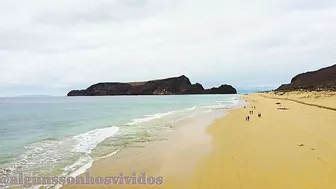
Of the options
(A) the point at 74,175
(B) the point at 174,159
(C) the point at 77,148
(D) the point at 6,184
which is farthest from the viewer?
(C) the point at 77,148

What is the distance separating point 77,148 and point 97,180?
17.3 feet

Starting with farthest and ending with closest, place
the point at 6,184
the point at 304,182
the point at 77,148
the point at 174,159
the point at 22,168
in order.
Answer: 1. the point at 77,148
2. the point at 174,159
3. the point at 22,168
4. the point at 6,184
5. the point at 304,182

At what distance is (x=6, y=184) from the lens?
7.62 m

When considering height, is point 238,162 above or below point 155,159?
above

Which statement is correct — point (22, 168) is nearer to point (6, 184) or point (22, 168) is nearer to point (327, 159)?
point (6, 184)

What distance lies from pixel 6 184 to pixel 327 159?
9.60 metres

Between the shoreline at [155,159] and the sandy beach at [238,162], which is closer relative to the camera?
the sandy beach at [238,162]

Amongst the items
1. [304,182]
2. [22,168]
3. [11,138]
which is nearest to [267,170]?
[304,182]

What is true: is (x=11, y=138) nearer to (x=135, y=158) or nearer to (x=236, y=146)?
(x=135, y=158)

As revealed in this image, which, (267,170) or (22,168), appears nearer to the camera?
(267,170)

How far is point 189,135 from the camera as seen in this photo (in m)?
15.8

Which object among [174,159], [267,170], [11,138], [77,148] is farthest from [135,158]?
[11,138]

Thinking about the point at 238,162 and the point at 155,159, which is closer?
the point at 238,162

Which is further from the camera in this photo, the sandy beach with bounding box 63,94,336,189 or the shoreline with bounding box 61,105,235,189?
the shoreline with bounding box 61,105,235,189
